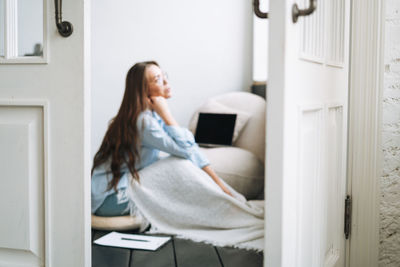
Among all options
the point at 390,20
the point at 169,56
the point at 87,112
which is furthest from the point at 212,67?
the point at 87,112

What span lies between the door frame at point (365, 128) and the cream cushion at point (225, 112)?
1893mm

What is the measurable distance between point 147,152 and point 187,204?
1.46 feet

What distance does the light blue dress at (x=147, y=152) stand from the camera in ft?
8.95

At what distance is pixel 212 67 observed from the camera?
15.0ft

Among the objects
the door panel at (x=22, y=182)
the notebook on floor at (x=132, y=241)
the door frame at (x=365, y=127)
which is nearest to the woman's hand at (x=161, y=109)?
the notebook on floor at (x=132, y=241)

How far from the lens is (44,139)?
1.39 meters

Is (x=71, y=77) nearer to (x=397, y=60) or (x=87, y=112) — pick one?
(x=87, y=112)

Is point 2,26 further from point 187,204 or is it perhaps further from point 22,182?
point 187,204

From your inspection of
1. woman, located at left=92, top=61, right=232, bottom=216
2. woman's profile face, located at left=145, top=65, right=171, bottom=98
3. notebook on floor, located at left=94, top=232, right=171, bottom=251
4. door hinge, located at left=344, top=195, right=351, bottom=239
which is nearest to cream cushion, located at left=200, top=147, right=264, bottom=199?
woman, located at left=92, top=61, right=232, bottom=216

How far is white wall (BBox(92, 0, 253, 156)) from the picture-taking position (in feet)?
14.3

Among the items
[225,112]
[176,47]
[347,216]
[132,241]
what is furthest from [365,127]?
[176,47]

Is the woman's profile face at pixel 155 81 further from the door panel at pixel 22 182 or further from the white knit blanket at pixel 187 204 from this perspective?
the door panel at pixel 22 182

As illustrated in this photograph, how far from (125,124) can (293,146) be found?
1.73 meters

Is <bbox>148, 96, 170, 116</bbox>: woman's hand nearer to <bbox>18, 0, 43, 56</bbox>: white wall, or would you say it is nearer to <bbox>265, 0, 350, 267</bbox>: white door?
<bbox>265, 0, 350, 267</bbox>: white door
